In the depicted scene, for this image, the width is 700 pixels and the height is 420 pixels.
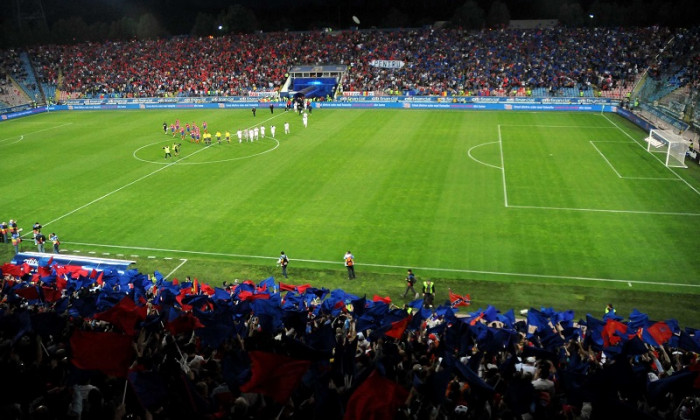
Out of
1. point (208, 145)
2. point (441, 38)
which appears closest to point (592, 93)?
point (441, 38)

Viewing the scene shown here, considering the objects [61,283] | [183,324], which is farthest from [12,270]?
[183,324]

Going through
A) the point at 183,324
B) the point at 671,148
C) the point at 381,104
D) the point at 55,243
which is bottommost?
the point at 55,243

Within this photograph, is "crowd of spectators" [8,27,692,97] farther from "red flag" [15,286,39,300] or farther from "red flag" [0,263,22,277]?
"red flag" [15,286,39,300]

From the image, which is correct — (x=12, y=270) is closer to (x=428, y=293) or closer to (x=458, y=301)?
(x=428, y=293)

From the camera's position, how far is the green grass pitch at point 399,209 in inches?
838

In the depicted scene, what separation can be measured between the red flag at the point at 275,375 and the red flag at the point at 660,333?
8422 mm

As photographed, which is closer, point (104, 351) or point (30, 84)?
point (104, 351)

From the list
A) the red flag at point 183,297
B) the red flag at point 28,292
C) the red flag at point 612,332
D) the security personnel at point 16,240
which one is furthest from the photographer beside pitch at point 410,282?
the security personnel at point 16,240

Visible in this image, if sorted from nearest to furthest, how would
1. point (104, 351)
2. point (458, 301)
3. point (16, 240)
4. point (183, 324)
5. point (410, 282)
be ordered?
point (104, 351) → point (183, 324) → point (458, 301) → point (410, 282) → point (16, 240)

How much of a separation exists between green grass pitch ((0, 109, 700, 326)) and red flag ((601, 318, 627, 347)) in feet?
21.9

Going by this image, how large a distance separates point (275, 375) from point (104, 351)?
9.96 feet

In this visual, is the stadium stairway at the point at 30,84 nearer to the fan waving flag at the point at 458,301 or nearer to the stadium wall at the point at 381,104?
the stadium wall at the point at 381,104

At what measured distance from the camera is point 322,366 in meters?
8.41

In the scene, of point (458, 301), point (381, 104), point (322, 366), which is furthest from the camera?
point (381, 104)
